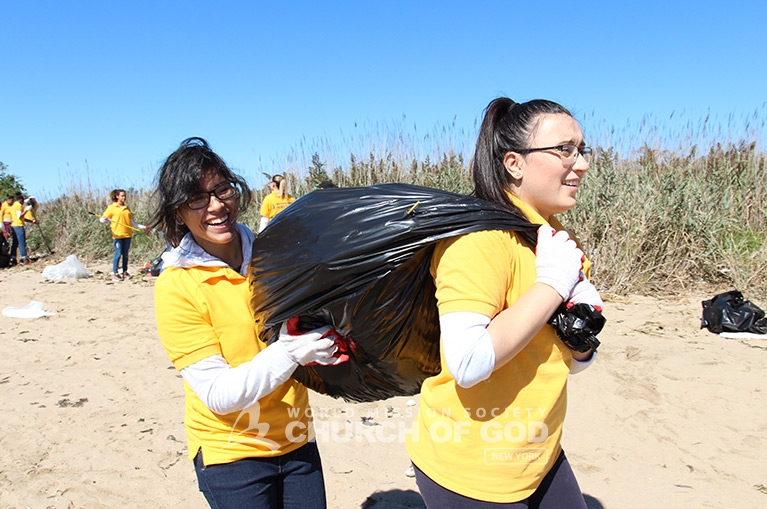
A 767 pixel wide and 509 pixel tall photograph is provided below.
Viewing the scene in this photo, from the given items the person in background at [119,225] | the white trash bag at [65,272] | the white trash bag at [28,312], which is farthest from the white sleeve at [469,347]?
the white trash bag at [65,272]

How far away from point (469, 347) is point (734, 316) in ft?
17.1

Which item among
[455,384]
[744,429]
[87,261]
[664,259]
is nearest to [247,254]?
[455,384]

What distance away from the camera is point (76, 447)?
11.5ft

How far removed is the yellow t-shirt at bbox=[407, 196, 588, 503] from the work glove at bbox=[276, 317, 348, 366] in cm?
29

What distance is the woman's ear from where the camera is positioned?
1398mm

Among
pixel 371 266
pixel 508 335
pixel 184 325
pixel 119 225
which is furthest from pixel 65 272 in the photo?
pixel 508 335

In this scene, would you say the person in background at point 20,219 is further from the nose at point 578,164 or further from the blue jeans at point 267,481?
the nose at point 578,164

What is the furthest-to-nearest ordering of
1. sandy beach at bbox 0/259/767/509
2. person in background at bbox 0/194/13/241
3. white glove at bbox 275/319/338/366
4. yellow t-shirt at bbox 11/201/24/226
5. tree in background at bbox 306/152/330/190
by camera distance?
person in background at bbox 0/194/13/241 → yellow t-shirt at bbox 11/201/24/226 → tree in background at bbox 306/152/330/190 → sandy beach at bbox 0/259/767/509 → white glove at bbox 275/319/338/366

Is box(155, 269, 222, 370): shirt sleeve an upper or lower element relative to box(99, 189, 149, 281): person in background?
upper

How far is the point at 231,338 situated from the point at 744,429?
139 inches

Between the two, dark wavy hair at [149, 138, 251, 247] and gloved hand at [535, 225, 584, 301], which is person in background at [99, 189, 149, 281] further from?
gloved hand at [535, 225, 584, 301]

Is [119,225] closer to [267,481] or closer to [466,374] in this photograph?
[267,481]

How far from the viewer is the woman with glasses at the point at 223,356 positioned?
59.3 inches

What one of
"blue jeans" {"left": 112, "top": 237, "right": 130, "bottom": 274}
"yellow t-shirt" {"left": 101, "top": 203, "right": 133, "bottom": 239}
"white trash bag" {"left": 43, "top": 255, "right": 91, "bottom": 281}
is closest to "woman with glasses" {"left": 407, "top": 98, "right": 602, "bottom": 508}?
"yellow t-shirt" {"left": 101, "top": 203, "right": 133, "bottom": 239}
